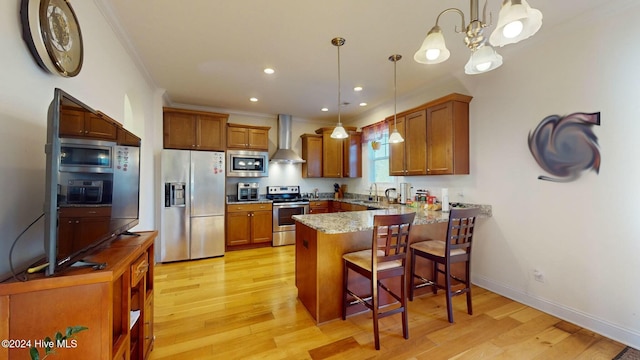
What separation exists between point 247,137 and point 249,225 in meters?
1.71

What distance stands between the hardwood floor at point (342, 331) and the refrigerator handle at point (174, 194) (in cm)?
137

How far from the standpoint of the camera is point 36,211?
4.27 ft

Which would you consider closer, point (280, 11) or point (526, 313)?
point (280, 11)

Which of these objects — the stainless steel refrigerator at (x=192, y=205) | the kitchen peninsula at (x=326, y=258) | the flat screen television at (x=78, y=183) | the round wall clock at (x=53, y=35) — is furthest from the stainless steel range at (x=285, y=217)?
the round wall clock at (x=53, y=35)

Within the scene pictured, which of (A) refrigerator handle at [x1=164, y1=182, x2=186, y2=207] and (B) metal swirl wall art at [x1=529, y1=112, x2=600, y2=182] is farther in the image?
(A) refrigerator handle at [x1=164, y1=182, x2=186, y2=207]

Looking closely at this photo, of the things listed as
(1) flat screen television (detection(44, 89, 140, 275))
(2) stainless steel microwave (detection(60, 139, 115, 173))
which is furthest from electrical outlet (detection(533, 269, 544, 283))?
(2) stainless steel microwave (detection(60, 139, 115, 173))

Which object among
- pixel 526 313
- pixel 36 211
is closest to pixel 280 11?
pixel 36 211

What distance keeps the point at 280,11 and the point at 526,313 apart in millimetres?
3678

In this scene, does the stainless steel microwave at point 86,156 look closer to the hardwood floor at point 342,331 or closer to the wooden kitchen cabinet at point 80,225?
the wooden kitchen cabinet at point 80,225

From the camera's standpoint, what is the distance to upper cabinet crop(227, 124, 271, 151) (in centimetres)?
477

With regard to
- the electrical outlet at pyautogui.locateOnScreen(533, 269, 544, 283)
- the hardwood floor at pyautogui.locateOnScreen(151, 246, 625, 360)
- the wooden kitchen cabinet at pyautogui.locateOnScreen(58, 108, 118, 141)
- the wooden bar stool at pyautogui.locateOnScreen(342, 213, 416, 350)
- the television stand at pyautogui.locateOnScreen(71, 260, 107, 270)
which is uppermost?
the wooden kitchen cabinet at pyautogui.locateOnScreen(58, 108, 118, 141)

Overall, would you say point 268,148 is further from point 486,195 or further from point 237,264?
point 486,195

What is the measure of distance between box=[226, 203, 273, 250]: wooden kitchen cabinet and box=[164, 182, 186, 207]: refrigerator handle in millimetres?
806

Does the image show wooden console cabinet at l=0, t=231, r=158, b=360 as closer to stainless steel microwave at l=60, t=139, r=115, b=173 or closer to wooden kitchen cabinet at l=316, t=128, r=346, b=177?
stainless steel microwave at l=60, t=139, r=115, b=173
